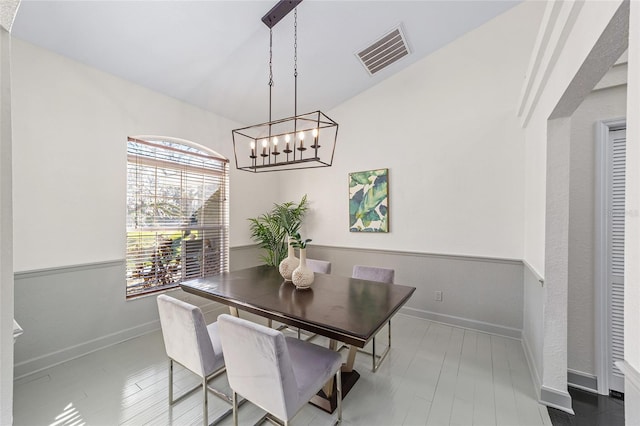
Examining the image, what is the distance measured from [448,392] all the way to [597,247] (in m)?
1.65

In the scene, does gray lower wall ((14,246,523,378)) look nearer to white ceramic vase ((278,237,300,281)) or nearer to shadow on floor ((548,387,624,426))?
shadow on floor ((548,387,624,426))

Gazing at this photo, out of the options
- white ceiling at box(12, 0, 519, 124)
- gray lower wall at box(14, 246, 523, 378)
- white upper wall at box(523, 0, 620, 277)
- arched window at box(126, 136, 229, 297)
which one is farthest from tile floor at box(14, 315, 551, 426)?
white ceiling at box(12, 0, 519, 124)

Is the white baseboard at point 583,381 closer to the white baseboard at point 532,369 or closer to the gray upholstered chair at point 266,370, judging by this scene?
the white baseboard at point 532,369

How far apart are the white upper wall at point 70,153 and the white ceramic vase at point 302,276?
2.09 meters

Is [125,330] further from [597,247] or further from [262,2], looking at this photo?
[597,247]

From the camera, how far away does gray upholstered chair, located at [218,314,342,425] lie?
4.15 feet

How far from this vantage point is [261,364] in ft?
4.29

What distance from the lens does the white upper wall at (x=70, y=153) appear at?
2215mm

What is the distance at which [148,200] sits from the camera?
3.09m

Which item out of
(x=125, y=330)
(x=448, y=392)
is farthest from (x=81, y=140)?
(x=448, y=392)

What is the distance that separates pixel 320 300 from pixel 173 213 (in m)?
2.47

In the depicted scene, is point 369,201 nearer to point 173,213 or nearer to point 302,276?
point 302,276

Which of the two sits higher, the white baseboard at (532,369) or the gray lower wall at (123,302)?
the gray lower wall at (123,302)

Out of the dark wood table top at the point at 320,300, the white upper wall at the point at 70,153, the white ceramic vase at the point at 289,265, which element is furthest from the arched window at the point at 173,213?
the white ceramic vase at the point at 289,265
